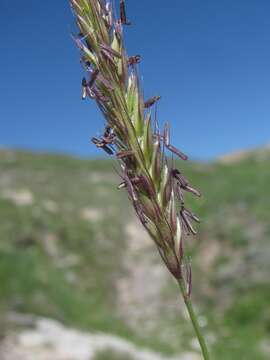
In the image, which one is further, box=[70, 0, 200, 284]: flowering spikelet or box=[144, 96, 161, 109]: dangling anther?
box=[144, 96, 161, 109]: dangling anther

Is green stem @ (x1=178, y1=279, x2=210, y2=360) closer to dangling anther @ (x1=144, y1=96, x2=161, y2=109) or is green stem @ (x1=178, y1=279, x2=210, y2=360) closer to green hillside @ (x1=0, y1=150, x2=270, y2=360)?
dangling anther @ (x1=144, y1=96, x2=161, y2=109)

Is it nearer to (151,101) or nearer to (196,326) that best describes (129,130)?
(151,101)

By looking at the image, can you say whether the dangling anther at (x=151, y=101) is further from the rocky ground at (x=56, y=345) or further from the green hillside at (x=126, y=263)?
the green hillside at (x=126, y=263)

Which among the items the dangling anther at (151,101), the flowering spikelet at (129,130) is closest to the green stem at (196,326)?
the flowering spikelet at (129,130)

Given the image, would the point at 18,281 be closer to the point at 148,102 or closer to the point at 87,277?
the point at 87,277

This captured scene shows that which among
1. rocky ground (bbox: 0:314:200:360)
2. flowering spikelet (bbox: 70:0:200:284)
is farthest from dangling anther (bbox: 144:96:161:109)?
rocky ground (bbox: 0:314:200:360)

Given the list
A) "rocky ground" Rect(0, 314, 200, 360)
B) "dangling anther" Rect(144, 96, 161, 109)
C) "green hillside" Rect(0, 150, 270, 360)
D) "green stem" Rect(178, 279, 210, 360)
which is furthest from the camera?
"green hillside" Rect(0, 150, 270, 360)

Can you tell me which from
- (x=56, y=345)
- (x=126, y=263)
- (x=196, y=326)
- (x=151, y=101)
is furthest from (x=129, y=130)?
(x=126, y=263)

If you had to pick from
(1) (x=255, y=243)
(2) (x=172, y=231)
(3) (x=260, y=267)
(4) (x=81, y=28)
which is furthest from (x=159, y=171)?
(1) (x=255, y=243)
